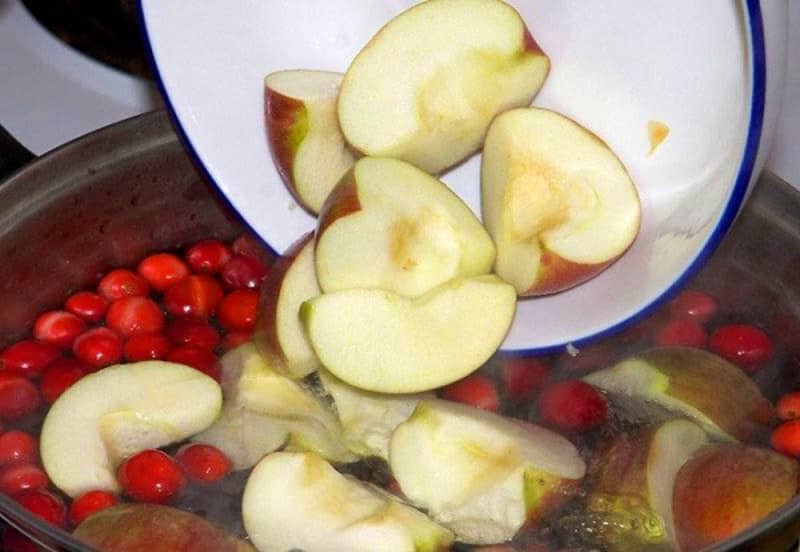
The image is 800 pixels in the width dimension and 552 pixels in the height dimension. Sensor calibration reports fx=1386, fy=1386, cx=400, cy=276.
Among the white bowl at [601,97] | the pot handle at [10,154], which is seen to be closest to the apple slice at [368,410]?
the white bowl at [601,97]

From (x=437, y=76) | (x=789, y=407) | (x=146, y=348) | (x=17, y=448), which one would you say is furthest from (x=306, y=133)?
(x=789, y=407)

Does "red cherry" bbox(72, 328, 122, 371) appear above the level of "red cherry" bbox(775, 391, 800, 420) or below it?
below

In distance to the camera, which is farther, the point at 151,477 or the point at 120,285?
the point at 120,285

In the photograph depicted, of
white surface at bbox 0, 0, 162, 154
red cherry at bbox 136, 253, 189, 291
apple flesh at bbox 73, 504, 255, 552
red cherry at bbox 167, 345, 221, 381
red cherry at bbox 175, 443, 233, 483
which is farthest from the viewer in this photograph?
white surface at bbox 0, 0, 162, 154

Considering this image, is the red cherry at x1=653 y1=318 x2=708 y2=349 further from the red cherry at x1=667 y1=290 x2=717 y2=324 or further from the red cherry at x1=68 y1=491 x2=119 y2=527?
the red cherry at x1=68 y1=491 x2=119 y2=527

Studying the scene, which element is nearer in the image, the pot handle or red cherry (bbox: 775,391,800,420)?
red cherry (bbox: 775,391,800,420)

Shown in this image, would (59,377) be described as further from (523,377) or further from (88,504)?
(523,377)

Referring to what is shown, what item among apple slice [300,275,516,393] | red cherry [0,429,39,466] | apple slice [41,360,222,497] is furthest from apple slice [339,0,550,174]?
red cherry [0,429,39,466]

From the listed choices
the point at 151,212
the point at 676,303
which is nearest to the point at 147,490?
the point at 151,212
